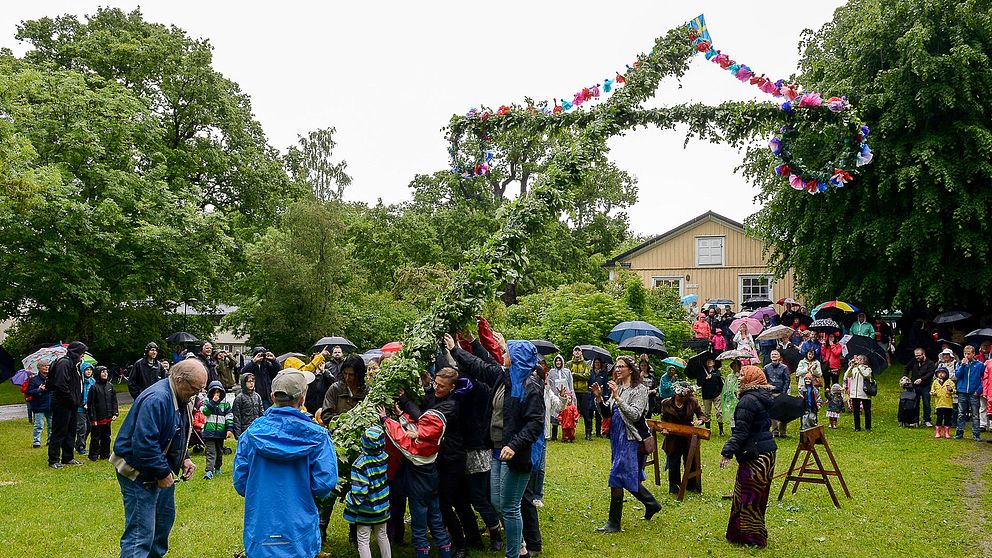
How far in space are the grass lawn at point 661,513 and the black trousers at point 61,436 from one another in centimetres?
35

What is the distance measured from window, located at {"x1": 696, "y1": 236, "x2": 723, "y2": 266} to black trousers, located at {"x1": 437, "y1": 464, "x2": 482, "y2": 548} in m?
34.2

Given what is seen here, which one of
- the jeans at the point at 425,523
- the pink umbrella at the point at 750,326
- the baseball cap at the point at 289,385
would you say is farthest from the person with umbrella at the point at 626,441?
the pink umbrella at the point at 750,326

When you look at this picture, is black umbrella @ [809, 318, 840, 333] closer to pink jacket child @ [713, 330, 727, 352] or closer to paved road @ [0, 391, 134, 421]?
pink jacket child @ [713, 330, 727, 352]

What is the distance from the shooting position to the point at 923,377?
51.6 feet

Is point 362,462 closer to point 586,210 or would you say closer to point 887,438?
point 887,438

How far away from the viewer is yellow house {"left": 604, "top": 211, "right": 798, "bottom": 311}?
3906 centimetres

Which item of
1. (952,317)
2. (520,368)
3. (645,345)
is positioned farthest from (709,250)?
(520,368)

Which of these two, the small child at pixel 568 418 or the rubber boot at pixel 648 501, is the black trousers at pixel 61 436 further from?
the rubber boot at pixel 648 501

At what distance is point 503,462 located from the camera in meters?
6.88

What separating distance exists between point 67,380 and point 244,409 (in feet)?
10.7

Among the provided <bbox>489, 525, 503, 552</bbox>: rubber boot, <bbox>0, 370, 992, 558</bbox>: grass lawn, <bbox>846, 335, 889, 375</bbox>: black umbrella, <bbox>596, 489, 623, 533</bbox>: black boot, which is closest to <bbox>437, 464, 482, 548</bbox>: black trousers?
<bbox>489, 525, 503, 552</bbox>: rubber boot

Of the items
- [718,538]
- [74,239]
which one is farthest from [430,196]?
[718,538]

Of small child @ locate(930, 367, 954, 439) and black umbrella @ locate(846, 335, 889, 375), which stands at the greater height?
black umbrella @ locate(846, 335, 889, 375)

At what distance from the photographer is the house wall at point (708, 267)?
39.1m
